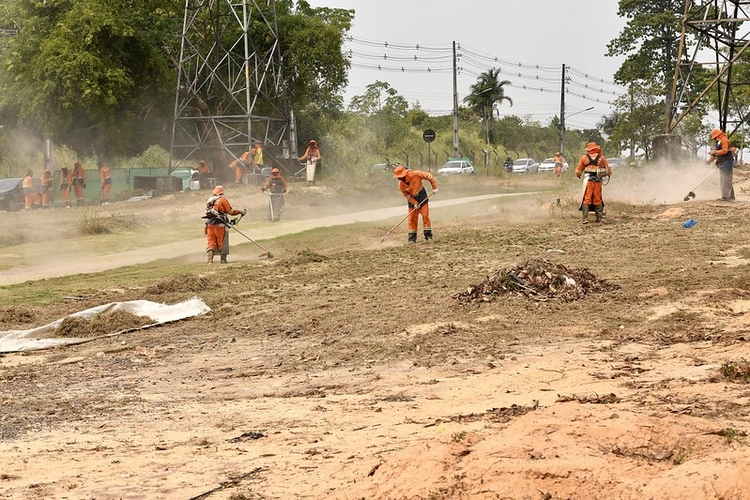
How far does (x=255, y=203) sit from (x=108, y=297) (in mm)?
20017

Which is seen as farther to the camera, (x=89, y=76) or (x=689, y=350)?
(x=89, y=76)

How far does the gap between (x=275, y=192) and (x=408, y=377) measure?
23.4 meters

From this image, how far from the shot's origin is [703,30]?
33.3 metres

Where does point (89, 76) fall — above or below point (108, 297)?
above

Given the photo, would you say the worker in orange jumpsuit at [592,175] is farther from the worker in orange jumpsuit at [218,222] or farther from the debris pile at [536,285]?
the debris pile at [536,285]

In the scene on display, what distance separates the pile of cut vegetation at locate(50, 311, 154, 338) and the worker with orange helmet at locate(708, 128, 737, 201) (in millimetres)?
17835

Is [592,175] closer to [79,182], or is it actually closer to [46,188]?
[46,188]

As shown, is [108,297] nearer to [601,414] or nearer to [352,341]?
[352,341]

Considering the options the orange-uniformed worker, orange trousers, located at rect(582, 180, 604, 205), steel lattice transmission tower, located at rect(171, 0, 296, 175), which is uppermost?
steel lattice transmission tower, located at rect(171, 0, 296, 175)

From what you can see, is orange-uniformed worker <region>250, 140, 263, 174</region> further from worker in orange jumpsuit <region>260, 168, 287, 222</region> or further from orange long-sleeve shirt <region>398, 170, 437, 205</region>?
orange long-sleeve shirt <region>398, 170, 437, 205</region>

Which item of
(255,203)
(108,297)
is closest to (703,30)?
(255,203)

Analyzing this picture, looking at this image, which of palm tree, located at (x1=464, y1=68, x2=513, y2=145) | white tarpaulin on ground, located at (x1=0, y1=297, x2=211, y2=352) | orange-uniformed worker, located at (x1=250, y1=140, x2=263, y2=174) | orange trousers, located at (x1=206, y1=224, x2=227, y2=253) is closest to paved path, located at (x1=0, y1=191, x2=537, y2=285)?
orange trousers, located at (x1=206, y1=224, x2=227, y2=253)

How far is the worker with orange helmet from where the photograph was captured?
28.1 meters

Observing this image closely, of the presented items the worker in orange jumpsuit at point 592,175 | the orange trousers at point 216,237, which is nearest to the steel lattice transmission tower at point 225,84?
the worker in orange jumpsuit at point 592,175
